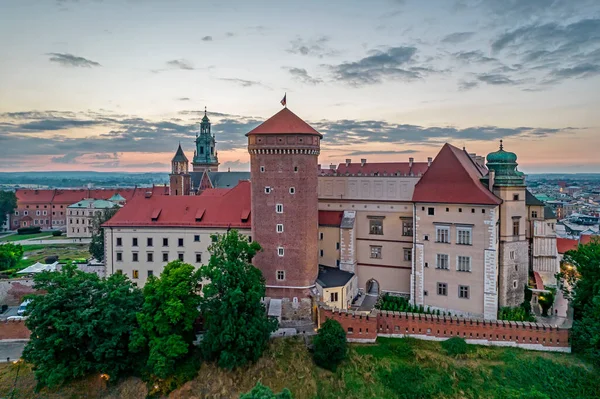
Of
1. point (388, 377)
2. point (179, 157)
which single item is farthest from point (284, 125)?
point (179, 157)

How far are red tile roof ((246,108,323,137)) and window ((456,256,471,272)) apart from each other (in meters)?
Result: 16.7

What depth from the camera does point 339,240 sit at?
44.2 m

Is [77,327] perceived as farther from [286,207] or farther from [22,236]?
[22,236]

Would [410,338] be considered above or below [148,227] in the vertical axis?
below

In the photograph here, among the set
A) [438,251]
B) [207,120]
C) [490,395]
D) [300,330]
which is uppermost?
[207,120]

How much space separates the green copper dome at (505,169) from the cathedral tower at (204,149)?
8141 centimetres

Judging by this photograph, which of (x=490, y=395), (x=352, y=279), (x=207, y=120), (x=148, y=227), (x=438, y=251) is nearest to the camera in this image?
(x=490, y=395)

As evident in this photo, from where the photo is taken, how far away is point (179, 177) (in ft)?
260

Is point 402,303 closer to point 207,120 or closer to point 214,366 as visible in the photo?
point 214,366

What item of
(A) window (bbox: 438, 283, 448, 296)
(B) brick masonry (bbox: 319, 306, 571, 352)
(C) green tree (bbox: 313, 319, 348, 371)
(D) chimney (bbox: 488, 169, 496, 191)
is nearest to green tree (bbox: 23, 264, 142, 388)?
(C) green tree (bbox: 313, 319, 348, 371)

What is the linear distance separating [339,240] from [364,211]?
3.95m

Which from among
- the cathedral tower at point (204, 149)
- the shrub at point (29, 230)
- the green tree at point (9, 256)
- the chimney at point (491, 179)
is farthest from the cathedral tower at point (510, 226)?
the shrub at point (29, 230)

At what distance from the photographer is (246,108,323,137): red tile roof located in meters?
38.6

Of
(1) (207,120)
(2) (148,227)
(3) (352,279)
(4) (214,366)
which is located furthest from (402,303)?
(1) (207,120)
